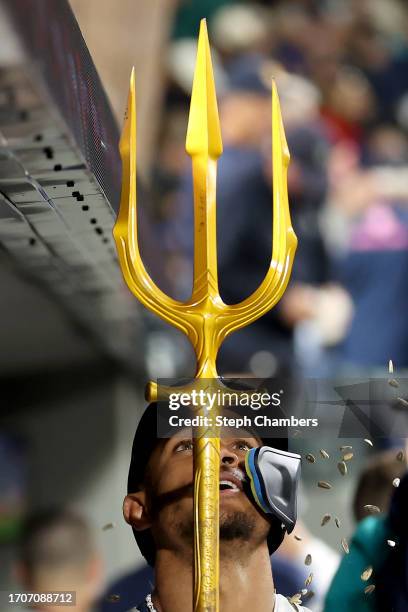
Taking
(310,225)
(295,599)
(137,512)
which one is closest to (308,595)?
(295,599)

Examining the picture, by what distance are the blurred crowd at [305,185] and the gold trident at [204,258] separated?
0.54 meters

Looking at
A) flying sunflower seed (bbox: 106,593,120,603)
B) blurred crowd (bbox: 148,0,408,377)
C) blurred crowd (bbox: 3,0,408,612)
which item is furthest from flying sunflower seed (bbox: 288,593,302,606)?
blurred crowd (bbox: 148,0,408,377)

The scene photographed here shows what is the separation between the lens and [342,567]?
72 centimetres

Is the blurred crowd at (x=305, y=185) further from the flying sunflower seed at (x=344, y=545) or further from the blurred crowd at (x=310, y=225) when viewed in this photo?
the flying sunflower seed at (x=344, y=545)

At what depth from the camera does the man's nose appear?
66cm

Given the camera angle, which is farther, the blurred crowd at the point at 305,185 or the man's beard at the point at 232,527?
the blurred crowd at the point at 305,185

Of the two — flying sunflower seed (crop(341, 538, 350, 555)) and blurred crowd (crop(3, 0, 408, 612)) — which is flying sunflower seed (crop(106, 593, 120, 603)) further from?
flying sunflower seed (crop(341, 538, 350, 555))

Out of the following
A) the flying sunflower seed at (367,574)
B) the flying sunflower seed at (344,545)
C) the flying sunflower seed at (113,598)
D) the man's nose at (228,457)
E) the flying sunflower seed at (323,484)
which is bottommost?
the flying sunflower seed at (113,598)

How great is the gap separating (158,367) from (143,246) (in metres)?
0.45

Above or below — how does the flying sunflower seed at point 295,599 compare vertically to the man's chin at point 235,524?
below

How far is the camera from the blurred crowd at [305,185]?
6.98 feet

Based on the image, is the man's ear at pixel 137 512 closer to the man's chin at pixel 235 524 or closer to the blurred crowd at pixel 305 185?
the man's chin at pixel 235 524

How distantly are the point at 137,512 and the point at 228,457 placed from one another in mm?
67

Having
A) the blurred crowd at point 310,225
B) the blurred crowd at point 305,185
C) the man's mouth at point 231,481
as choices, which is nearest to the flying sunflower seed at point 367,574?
the blurred crowd at point 310,225
